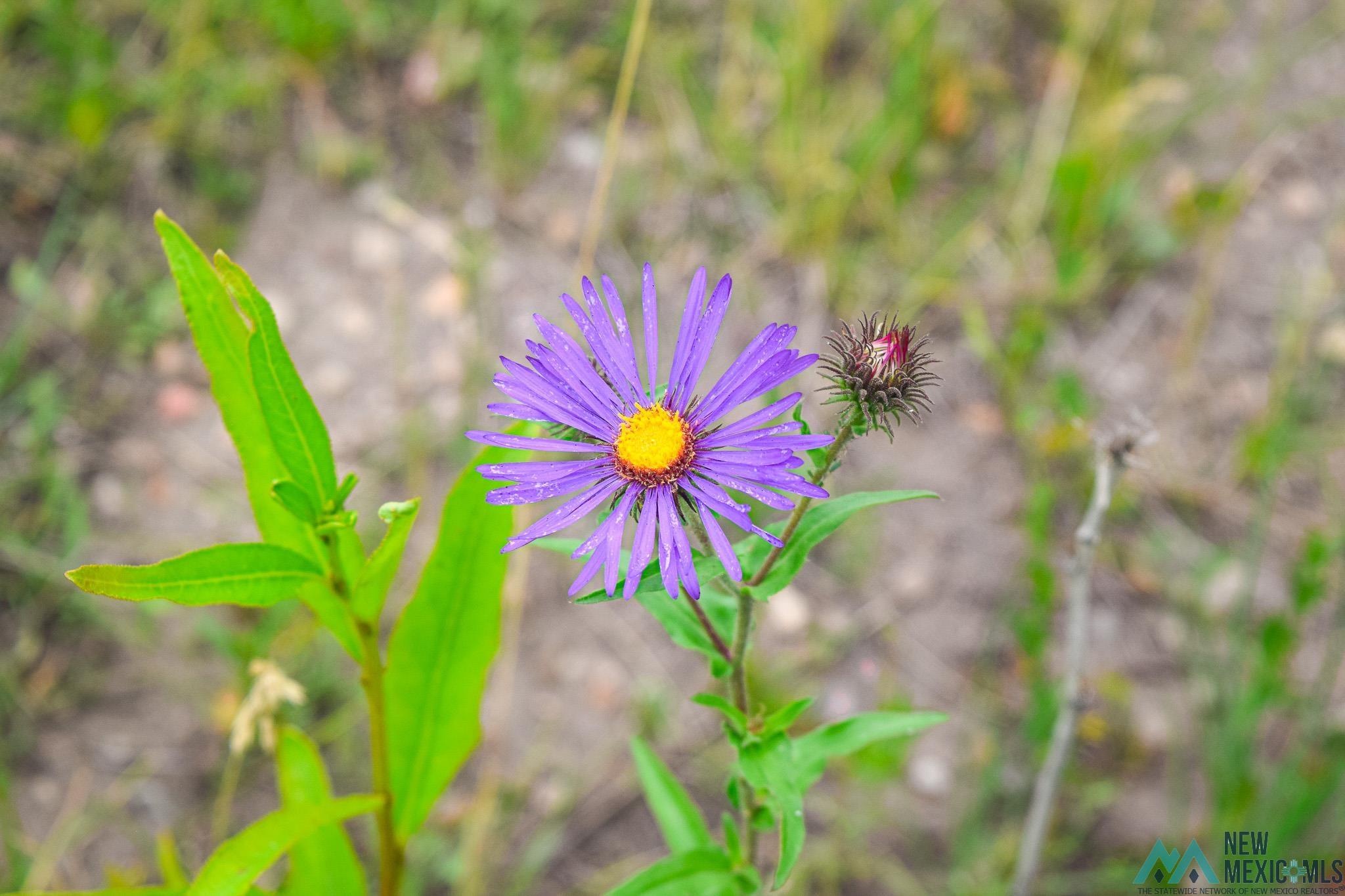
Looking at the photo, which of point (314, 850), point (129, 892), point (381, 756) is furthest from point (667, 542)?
point (314, 850)

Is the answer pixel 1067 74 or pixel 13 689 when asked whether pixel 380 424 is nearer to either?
pixel 13 689

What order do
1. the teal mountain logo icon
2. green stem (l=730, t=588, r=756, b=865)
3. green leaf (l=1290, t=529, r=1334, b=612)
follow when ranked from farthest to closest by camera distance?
1. the teal mountain logo icon
2. green leaf (l=1290, t=529, r=1334, b=612)
3. green stem (l=730, t=588, r=756, b=865)

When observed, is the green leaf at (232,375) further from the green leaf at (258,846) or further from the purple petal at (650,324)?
the purple petal at (650,324)

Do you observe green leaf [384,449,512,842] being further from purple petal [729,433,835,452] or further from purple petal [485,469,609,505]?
purple petal [729,433,835,452]

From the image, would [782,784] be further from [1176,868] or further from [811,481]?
[1176,868]

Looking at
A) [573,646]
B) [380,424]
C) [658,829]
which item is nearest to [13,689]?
[380,424]

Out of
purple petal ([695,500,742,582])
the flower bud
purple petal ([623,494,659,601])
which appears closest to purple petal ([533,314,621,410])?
purple petal ([623,494,659,601])

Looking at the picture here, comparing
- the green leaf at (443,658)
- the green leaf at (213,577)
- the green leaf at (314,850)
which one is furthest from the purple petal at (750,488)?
the green leaf at (314,850)
